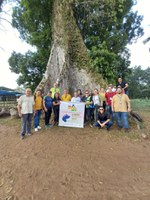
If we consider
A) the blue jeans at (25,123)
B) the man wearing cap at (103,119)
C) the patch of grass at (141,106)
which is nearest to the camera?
the blue jeans at (25,123)

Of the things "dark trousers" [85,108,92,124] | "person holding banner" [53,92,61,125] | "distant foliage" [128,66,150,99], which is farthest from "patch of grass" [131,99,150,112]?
"distant foliage" [128,66,150,99]

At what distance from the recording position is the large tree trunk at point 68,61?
861 cm

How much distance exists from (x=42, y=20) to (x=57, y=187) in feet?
46.0

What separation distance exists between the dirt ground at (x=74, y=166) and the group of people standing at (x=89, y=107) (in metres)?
→ 0.49

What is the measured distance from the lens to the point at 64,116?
6859 mm

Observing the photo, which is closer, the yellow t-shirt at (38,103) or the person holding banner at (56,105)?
the yellow t-shirt at (38,103)

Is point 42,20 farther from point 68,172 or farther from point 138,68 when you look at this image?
point 138,68

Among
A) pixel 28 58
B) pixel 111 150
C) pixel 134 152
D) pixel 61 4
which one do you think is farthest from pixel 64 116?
pixel 28 58

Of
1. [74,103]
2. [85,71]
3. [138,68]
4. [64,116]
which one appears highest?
[138,68]

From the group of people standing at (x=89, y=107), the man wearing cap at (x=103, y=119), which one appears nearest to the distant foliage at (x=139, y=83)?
the group of people standing at (x=89, y=107)

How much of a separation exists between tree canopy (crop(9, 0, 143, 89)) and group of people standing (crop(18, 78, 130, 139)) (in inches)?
132

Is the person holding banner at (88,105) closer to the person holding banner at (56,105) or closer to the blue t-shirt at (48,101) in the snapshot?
the person holding banner at (56,105)

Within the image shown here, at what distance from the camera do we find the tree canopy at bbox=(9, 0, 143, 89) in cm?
1156

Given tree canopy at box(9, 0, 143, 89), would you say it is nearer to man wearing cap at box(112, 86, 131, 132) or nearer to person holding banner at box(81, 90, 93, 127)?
person holding banner at box(81, 90, 93, 127)
